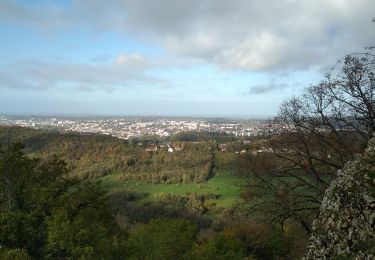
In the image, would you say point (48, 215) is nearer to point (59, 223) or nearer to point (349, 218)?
point (59, 223)

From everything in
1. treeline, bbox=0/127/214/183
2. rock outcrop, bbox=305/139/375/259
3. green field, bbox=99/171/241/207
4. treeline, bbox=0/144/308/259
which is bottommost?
green field, bbox=99/171/241/207

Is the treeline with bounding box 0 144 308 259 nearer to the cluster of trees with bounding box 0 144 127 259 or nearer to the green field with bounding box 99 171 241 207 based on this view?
the cluster of trees with bounding box 0 144 127 259

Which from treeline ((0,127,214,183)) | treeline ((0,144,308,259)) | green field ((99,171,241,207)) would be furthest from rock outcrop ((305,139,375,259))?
treeline ((0,127,214,183))

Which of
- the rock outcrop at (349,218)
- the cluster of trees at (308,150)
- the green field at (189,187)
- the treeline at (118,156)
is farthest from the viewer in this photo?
the treeline at (118,156)

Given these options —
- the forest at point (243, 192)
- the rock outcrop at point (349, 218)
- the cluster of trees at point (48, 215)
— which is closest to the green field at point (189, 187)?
the forest at point (243, 192)

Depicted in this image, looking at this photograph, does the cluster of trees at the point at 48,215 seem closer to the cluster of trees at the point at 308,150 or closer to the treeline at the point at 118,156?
the cluster of trees at the point at 308,150

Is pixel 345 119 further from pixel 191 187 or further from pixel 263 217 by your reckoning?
pixel 191 187

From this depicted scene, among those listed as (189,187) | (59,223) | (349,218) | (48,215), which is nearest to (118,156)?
(189,187)
